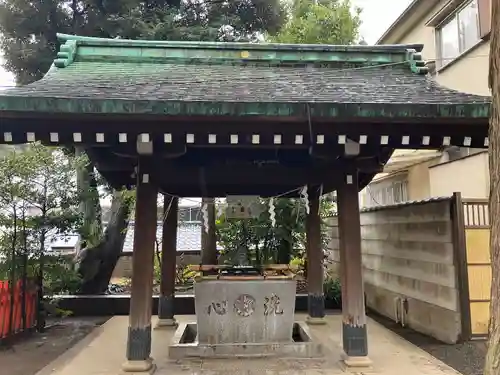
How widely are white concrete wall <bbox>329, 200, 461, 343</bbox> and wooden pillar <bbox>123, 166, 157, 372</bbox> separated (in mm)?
4304

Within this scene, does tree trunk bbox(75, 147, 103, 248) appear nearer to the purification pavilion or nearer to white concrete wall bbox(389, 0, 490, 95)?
the purification pavilion

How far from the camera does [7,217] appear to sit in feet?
27.0

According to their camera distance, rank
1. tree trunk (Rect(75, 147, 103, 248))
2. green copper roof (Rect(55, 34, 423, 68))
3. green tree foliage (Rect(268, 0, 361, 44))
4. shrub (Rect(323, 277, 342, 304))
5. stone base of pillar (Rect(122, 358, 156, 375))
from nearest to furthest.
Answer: stone base of pillar (Rect(122, 358, 156, 375)), green copper roof (Rect(55, 34, 423, 68)), tree trunk (Rect(75, 147, 103, 248)), shrub (Rect(323, 277, 342, 304)), green tree foliage (Rect(268, 0, 361, 44))

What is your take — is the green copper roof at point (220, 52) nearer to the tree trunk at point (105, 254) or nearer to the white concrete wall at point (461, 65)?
the white concrete wall at point (461, 65)

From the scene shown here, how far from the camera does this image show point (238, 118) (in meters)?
4.75

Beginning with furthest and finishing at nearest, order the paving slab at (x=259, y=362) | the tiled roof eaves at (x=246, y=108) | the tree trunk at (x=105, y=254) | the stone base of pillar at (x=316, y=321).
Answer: the tree trunk at (x=105, y=254), the stone base of pillar at (x=316, y=321), the paving slab at (x=259, y=362), the tiled roof eaves at (x=246, y=108)

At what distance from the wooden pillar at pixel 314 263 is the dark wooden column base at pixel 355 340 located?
9.00ft

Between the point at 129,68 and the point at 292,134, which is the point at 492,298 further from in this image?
the point at 129,68

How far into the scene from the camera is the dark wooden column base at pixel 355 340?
5723mm

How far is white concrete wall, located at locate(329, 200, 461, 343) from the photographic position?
22.8 ft

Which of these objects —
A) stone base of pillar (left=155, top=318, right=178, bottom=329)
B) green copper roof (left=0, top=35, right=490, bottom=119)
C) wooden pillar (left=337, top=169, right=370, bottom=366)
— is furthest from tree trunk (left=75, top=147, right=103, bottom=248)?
wooden pillar (left=337, top=169, right=370, bottom=366)

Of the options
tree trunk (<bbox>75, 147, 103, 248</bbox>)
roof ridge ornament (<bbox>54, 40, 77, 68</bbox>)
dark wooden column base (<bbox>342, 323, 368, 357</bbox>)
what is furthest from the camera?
tree trunk (<bbox>75, 147, 103, 248</bbox>)

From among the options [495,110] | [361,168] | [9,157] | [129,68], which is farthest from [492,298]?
[9,157]

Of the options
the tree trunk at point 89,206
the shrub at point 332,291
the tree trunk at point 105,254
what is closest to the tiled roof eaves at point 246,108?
the tree trunk at point 89,206
